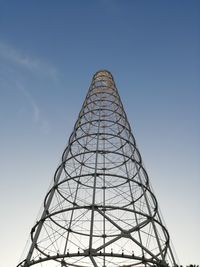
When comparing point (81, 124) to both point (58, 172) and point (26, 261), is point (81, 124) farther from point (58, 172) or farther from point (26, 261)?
point (26, 261)

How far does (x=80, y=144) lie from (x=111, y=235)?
7.14 metres

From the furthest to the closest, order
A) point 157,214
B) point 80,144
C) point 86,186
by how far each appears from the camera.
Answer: point 80,144
point 86,186
point 157,214

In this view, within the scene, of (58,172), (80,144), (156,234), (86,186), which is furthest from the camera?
(80,144)

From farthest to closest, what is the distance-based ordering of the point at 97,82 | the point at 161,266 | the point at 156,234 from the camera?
1. the point at 97,82
2. the point at 156,234
3. the point at 161,266

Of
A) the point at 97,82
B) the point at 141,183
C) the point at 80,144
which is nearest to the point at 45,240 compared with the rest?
the point at 141,183

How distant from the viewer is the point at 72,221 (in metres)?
20.9

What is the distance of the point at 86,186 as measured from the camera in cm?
2266

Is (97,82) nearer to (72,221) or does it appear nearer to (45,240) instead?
(72,221)

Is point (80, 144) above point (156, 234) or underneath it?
above

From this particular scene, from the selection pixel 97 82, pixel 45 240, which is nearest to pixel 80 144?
pixel 45 240

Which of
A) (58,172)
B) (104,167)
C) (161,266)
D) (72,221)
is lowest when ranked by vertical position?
(161,266)

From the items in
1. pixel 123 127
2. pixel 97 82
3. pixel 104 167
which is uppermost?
pixel 97 82

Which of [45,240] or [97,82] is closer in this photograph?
[45,240]

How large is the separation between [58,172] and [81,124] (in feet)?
19.2
